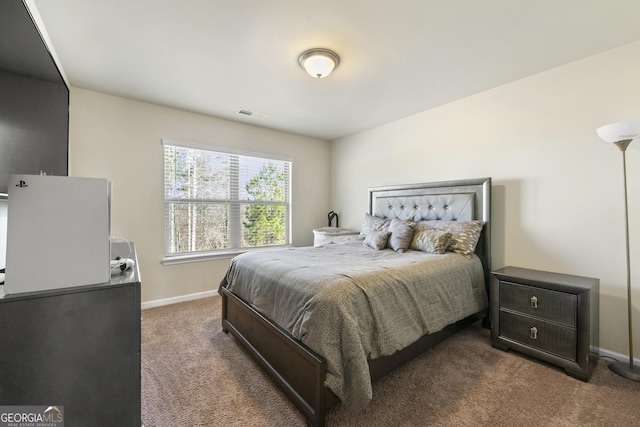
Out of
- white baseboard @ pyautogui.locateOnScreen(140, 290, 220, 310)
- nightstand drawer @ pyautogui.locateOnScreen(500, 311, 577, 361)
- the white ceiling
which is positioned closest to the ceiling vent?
the white ceiling

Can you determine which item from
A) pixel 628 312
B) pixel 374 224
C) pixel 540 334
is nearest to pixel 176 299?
pixel 374 224

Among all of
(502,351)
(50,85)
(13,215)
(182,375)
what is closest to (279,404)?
(182,375)

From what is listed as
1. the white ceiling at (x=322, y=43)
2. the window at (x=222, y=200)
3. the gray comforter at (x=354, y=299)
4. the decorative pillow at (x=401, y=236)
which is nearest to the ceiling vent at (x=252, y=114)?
the white ceiling at (x=322, y=43)

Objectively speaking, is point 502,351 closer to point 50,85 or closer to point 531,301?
point 531,301

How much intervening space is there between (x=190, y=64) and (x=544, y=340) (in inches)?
146

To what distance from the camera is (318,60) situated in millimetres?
2115

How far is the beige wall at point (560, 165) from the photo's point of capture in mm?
2061

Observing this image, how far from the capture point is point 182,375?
1.86 metres

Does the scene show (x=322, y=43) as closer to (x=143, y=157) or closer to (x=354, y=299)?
(x=354, y=299)

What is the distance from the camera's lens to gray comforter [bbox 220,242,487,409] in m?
1.36

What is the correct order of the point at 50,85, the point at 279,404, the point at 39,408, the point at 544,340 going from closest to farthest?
the point at 39,408
the point at 279,404
the point at 50,85
the point at 544,340

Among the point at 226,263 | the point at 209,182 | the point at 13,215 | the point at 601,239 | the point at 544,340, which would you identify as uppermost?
the point at 209,182

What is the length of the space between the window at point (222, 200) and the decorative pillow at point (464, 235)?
2.55 metres

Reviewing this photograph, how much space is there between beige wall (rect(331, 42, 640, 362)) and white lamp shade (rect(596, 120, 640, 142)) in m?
0.38
